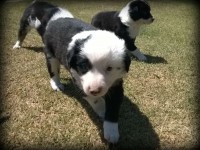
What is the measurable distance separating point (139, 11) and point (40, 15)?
2300 millimetres

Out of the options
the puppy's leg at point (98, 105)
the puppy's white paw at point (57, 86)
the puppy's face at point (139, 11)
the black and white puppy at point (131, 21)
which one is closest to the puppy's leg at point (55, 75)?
the puppy's white paw at point (57, 86)

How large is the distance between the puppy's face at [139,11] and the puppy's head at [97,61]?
378cm

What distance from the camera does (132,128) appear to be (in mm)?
4453

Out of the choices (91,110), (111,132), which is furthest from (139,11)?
(111,132)

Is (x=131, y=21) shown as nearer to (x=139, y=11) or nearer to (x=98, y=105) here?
(x=139, y=11)

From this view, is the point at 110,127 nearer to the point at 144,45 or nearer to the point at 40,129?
the point at 40,129

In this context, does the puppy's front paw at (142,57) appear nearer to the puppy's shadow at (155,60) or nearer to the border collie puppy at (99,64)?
the puppy's shadow at (155,60)

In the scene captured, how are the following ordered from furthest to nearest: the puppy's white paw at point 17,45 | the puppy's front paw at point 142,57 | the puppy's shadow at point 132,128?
the puppy's white paw at point 17,45 < the puppy's front paw at point 142,57 < the puppy's shadow at point 132,128

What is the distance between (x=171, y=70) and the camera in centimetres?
669

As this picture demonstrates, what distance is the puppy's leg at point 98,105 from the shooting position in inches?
171

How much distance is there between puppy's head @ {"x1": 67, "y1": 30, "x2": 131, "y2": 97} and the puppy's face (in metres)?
3.78

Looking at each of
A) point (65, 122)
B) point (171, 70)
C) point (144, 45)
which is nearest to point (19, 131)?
point (65, 122)

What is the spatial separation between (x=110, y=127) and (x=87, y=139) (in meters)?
0.35

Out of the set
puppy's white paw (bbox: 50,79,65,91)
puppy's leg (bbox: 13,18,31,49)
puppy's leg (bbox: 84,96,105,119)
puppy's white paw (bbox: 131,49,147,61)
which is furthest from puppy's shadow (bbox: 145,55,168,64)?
puppy's leg (bbox: 84,96,105,119)
